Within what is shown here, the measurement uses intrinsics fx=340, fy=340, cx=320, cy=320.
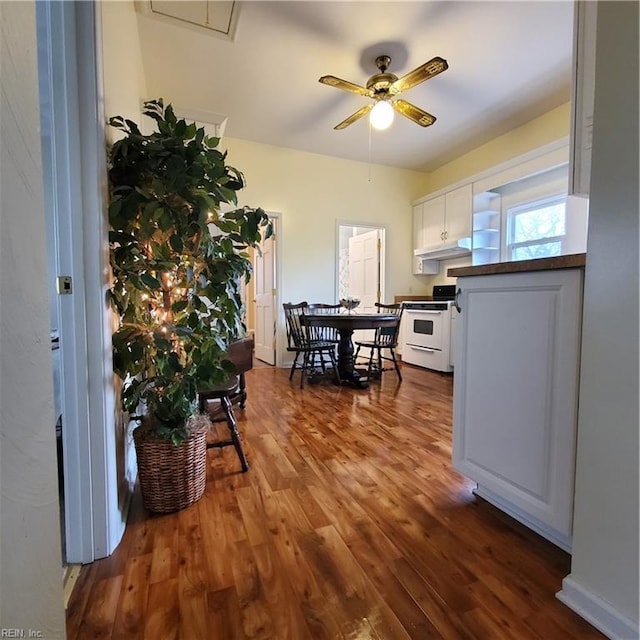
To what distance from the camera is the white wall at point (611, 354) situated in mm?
850

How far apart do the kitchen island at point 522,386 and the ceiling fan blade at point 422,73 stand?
5.43ft

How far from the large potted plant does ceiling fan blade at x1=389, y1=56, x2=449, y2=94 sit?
1752 millimetres

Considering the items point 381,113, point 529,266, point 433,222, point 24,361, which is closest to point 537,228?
point 433,222

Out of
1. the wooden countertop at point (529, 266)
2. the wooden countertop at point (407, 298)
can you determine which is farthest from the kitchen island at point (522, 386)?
the wooden countertop at point (407, 298)

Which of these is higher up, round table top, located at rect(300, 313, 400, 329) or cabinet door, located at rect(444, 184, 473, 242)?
cabinet door, located at rect(444, 184, 473, 242)

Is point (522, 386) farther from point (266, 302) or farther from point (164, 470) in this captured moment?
point (266, 302)

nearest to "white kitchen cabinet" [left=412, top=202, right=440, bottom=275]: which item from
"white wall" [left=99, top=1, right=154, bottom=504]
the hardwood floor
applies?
the hardwood floor

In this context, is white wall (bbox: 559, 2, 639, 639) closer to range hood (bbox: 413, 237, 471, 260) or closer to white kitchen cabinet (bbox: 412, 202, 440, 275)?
range hood (bbox: 413, 237, 471, 260)

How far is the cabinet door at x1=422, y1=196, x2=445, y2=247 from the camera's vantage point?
479cm

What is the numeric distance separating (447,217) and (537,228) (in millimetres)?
1126

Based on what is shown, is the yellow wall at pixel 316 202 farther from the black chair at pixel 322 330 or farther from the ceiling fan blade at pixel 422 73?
the ceiling fan blade at pixel 422 73

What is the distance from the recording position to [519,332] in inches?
50.0

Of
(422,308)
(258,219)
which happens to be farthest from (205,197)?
(422,308)

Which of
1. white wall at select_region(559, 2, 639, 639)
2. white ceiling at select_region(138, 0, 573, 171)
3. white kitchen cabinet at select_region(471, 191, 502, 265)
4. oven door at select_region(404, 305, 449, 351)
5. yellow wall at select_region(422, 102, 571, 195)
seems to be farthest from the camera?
white kitchen cabinet at select_region(471, 191, 502, 265)
